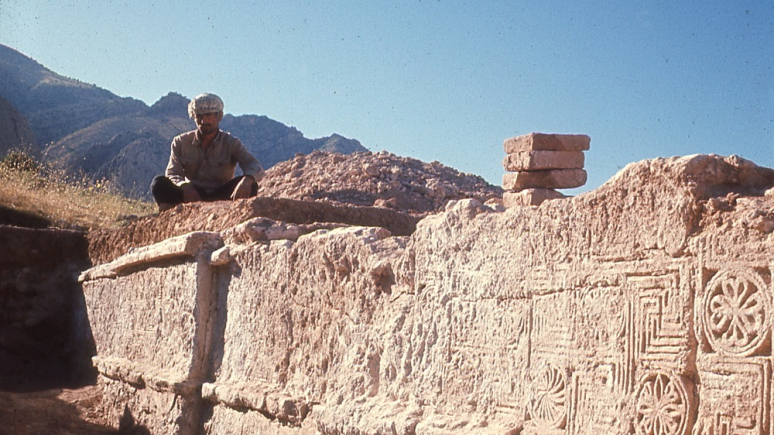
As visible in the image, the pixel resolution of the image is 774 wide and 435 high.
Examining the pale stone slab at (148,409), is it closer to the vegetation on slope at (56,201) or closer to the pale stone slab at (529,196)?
the vegetation on slope at (56,201)

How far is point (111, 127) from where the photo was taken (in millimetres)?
49625

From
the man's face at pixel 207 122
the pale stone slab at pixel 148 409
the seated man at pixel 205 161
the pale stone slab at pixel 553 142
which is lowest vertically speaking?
the pale stone slab at pixel 148 409

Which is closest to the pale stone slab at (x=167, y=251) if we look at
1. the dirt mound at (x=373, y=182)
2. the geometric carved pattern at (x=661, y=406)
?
the geometric carved pattern at (x=661, y=406)

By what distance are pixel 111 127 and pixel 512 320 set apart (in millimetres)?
50022

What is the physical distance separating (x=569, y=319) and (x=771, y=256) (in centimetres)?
67

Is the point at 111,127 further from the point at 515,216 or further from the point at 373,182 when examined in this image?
the point at 515,216

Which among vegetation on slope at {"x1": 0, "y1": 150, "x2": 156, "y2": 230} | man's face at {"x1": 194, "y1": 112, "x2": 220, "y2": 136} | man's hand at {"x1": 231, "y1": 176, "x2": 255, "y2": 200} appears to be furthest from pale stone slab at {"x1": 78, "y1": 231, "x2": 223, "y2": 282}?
vegetation on slope at {"x1": 0, "y1": 150, "x2": 156, "y2": 230}

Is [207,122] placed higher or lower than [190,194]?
higher

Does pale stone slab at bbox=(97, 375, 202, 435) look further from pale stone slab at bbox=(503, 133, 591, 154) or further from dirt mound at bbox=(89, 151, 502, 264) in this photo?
pale stone slab at bbox=(503, 133, 591, 154)

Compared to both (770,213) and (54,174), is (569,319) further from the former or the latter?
(54,174)

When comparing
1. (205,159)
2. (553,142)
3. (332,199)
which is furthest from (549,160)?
(205,159)

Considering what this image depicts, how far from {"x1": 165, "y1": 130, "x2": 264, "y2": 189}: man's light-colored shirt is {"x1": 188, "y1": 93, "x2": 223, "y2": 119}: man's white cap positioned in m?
0.19

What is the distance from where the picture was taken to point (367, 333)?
3408 mm

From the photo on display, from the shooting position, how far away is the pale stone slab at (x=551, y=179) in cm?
1080
